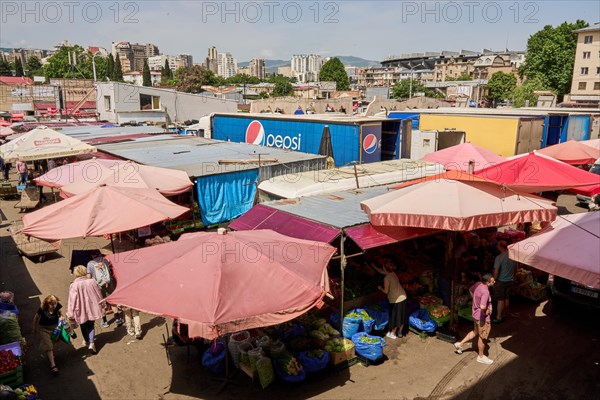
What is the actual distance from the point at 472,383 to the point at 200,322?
14.9ft

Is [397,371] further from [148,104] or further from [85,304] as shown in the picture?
[148,104]

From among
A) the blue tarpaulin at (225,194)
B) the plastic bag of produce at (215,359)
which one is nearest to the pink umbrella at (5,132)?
the blue tarpaulin at (225,194)

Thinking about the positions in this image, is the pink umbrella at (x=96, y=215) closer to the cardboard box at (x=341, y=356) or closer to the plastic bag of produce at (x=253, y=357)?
the plastic bag of produce at (x=253, y=357)

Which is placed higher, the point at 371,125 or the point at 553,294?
the point at 371,125

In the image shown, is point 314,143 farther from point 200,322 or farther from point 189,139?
point 200,322

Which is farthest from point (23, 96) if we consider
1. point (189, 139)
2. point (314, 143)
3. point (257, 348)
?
point (257, 348)

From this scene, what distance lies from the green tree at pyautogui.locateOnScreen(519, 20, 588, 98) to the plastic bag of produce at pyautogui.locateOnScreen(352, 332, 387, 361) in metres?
76.2

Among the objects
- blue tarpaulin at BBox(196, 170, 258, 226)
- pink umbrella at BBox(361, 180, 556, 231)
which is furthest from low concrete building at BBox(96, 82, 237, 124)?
pink umbrella at BBox(361, 180, 556, 231)

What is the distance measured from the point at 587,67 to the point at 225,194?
74.4 m

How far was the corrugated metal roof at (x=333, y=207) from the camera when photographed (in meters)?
8.11

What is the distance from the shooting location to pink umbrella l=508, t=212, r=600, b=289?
5797 mm

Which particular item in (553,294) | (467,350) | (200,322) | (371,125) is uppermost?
(371,125)

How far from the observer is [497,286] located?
857 centimetres

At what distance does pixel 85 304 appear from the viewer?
7488 millimetres
